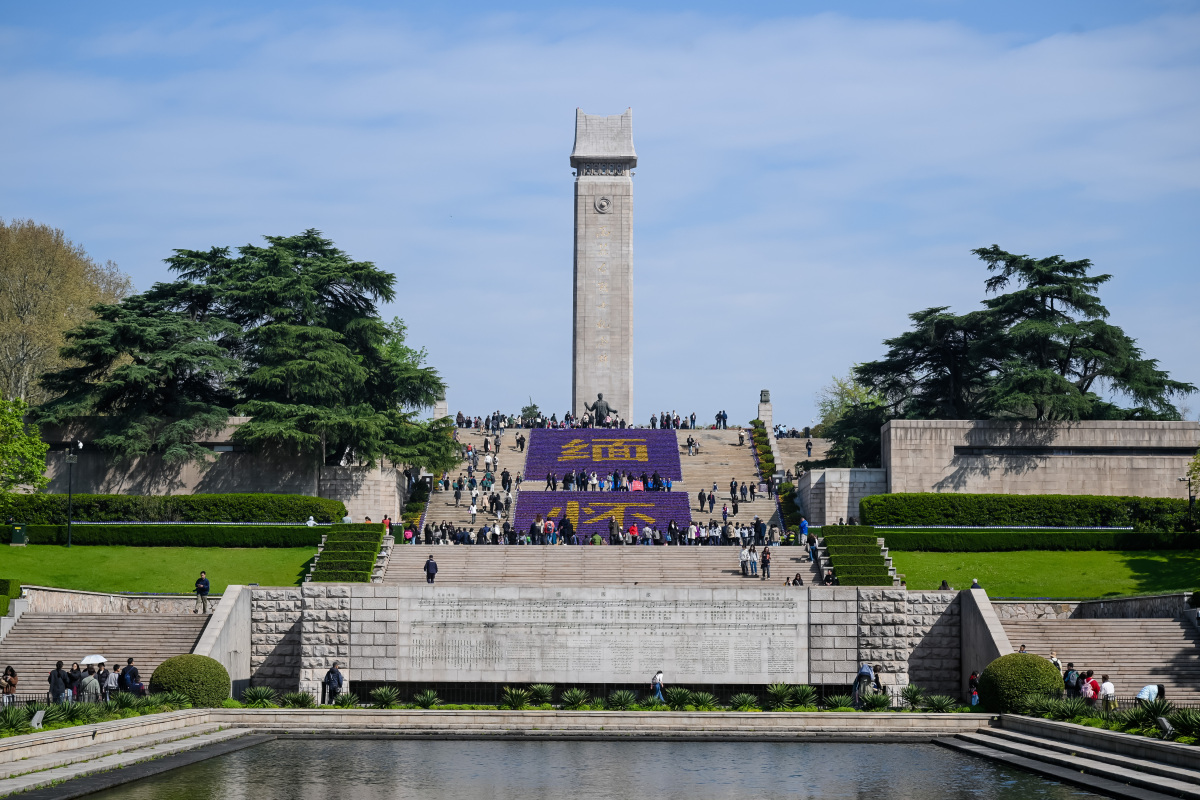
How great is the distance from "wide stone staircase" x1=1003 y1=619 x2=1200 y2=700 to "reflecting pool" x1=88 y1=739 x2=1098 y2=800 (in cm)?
848

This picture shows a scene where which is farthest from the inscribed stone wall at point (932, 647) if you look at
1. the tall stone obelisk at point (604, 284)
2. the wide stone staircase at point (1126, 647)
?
the tall stone obelisk at point (604, 284)

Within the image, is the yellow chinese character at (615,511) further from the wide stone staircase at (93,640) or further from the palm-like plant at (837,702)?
the palm-like plant at (837,702)

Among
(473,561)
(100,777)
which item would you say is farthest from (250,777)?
(473,561)

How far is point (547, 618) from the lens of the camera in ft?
112

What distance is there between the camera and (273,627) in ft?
116

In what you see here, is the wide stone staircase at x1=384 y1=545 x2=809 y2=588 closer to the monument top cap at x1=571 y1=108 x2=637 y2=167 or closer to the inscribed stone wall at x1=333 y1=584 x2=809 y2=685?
the inscribed stone wall at x1=333 y1=584 x2=809 y2=685

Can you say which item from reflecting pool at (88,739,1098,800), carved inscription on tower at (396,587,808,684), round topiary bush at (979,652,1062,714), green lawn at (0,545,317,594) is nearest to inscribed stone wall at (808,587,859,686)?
carved inscription on tower at (396,587,808,684)

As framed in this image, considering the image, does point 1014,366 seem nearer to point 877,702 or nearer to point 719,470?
point 719,470

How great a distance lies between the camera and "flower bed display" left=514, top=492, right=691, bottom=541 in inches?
1911

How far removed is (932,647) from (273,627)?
1716 cm

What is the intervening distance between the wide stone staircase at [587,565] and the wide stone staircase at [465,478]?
25.2 ft

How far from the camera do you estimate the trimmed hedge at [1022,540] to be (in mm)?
43125

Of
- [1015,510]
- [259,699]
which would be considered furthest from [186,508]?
[1015,510]

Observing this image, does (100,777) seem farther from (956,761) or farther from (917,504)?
(917,504)
